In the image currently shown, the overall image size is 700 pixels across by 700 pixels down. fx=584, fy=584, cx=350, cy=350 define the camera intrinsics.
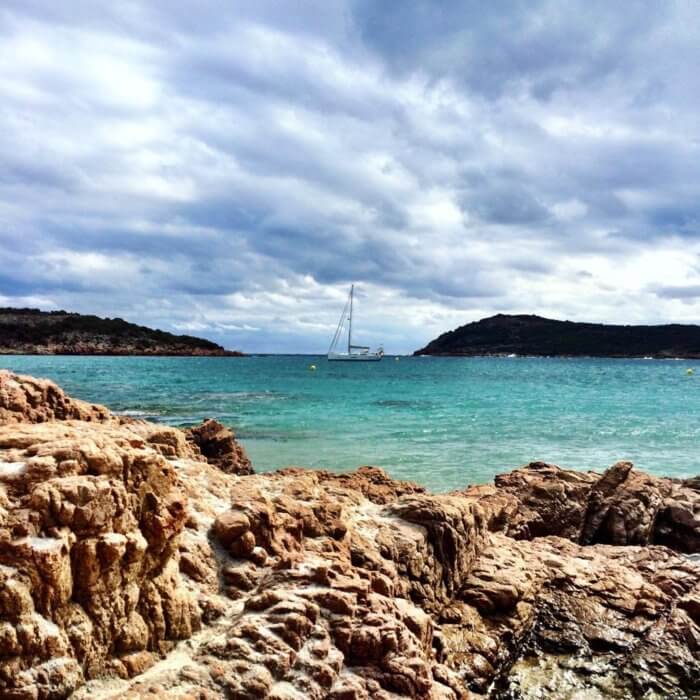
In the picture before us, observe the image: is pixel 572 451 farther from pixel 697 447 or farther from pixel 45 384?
pixel 45 384

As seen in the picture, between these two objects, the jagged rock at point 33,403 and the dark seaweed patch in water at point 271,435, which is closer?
the jagged rock at point 33,403

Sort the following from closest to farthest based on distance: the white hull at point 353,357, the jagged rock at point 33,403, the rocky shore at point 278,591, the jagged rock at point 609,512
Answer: the rocky shore at point 278,591, the jagged rock at point 33,403, the jagged rock at point 609,512, the white hull at point 353,357

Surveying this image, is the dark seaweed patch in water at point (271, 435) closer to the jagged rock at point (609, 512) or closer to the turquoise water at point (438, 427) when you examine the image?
the turquoise water at point (438, 427)

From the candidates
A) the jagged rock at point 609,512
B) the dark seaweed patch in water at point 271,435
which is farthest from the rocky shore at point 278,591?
the dark seaweed patch in water at point 271,435

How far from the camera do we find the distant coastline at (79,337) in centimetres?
15075

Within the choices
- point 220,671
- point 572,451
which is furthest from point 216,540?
point 572,451

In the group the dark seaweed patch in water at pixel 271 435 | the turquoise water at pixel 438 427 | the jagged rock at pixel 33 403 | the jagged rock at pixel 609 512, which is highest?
the jagged rock at pixel 33 403

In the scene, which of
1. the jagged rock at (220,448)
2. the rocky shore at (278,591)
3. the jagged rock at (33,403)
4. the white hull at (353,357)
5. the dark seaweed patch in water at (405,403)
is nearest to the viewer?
the rocky shore at (278,591)

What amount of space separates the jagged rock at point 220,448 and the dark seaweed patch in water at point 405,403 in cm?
2402

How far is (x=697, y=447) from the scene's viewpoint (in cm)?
2670

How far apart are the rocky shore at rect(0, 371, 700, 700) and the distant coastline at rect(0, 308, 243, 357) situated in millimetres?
158061

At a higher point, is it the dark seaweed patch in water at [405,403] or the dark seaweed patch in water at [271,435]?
the dark seaweed patch in water at [405,403]

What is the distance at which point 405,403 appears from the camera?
142 ft

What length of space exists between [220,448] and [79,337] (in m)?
164
